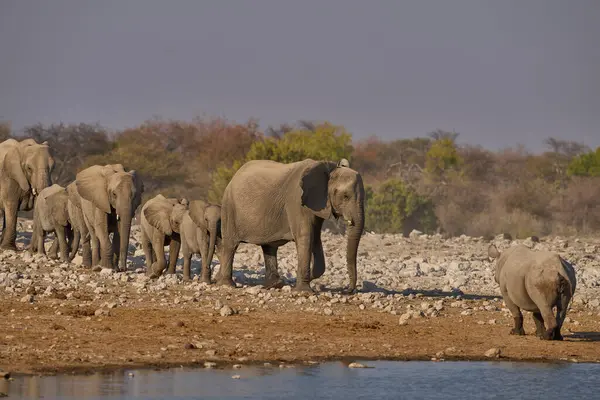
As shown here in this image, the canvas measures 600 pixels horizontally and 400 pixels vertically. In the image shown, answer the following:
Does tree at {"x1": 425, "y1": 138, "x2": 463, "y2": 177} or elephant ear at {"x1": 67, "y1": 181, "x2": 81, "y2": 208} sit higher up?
tree at {"x1": 425, "y1": 138, "x2": 463, "y2": 177}

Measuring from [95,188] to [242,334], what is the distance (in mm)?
7811

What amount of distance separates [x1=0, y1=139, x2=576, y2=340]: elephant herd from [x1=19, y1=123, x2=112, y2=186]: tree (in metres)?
22.1

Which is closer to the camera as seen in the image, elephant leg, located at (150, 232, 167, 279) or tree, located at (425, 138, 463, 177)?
elephant leg, located at (150, 232, 167, 279)

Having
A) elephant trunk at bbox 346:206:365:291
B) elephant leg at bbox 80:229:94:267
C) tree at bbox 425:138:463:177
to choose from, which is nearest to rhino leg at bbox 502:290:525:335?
elephant trunk at bbox 346:206:365:291

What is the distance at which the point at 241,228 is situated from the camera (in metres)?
21.2

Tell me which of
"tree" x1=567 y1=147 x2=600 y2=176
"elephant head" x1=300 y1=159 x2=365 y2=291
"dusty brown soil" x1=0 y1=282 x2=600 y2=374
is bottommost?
"dusty brown soil" x1=0 y1=282 x2=600 y2=374

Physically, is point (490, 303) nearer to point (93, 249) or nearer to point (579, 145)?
point (93, 249)

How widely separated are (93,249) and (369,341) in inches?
326

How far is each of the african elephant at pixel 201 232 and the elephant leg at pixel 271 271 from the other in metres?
0.88

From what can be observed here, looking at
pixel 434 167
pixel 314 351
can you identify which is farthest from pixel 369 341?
pixel 434 167

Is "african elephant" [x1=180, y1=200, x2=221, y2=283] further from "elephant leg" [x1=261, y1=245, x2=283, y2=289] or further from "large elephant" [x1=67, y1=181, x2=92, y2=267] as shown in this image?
"large elephant" [x1=67, y1=181, x2=92, y2=267]

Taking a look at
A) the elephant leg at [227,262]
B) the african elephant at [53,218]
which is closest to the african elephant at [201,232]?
the elephant leg at [227,262]

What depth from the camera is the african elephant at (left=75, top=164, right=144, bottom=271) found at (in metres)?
22.7

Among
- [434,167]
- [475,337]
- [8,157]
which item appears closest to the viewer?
[475,337]
